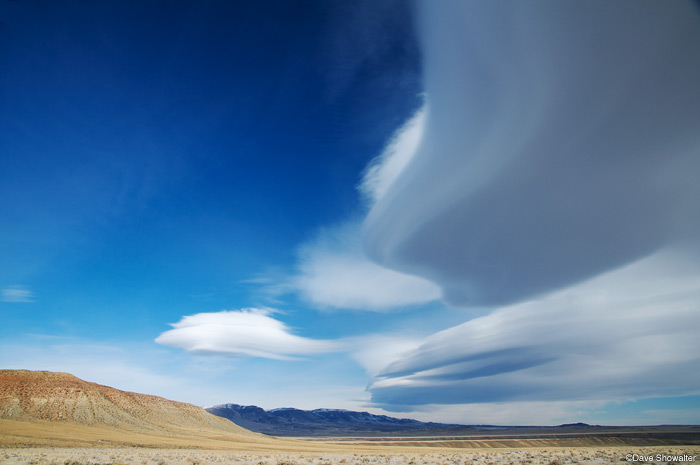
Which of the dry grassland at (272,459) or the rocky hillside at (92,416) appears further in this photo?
the rocky hillside at (92,416)

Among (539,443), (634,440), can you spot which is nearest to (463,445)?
(539,443)

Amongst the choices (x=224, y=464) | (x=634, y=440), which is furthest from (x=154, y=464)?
(x=634, y=440)

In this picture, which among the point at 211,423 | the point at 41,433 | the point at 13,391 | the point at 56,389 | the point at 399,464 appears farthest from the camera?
the point at 211,423

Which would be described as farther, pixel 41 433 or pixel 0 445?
pixel 41 433

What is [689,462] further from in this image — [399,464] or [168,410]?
[168,410]

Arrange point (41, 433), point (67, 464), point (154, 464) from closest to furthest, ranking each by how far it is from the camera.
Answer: point (67, 464)
point (154, 464)
point (41, 433)

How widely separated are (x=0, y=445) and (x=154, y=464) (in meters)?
33.6

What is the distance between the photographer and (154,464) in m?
32.2

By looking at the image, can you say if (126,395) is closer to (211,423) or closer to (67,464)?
(211,423)

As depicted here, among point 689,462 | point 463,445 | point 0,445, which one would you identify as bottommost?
point 463,445

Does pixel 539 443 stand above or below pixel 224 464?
below

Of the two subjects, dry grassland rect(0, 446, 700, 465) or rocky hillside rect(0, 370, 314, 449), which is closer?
dry grassland rect(0, 446, 700, 465)

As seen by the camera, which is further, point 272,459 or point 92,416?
point 92,416

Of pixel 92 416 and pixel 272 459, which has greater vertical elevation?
pixel 272 459
